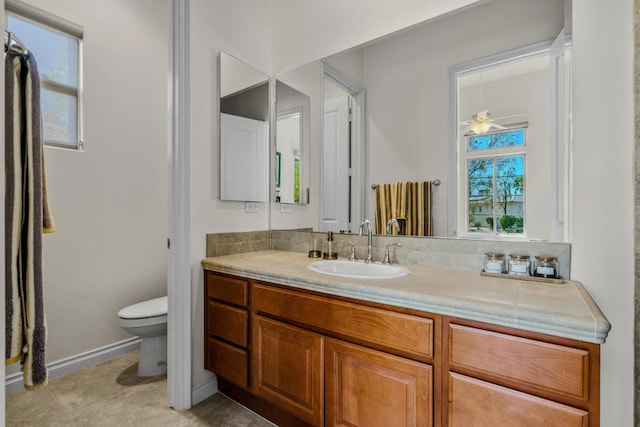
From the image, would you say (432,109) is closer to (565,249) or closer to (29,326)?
(565,249)

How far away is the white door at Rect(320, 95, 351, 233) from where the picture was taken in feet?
6.39

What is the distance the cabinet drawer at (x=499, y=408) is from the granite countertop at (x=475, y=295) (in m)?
0.20

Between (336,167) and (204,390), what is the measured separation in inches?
61.2

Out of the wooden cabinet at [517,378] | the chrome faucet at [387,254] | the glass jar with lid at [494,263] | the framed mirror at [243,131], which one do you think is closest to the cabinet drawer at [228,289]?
the framed mirror at [243,131]

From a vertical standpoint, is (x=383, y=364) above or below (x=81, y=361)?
above

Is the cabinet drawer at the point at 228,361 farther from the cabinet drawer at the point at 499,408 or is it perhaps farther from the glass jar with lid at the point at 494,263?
the glass jar with lid at the point at 494,263

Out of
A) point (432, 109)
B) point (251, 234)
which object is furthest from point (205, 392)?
point (432, 109)

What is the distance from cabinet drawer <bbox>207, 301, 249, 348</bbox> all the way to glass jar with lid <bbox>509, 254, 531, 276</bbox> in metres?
1.26

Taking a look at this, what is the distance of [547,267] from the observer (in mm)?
1261

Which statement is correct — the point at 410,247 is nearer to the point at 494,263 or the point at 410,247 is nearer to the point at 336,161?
the point at 494,263

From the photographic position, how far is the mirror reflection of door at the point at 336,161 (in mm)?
1941

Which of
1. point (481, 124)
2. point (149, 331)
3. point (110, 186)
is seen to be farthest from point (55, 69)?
point (481, 124)

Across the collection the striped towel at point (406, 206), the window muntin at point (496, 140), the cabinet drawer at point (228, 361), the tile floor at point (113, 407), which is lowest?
the tile floor at point (113, 407)

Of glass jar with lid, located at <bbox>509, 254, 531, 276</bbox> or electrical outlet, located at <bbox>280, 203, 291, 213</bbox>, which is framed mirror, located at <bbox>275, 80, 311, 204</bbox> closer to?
electrical outlet, located at <bbox>280, 203, 291, 213</bbox>
